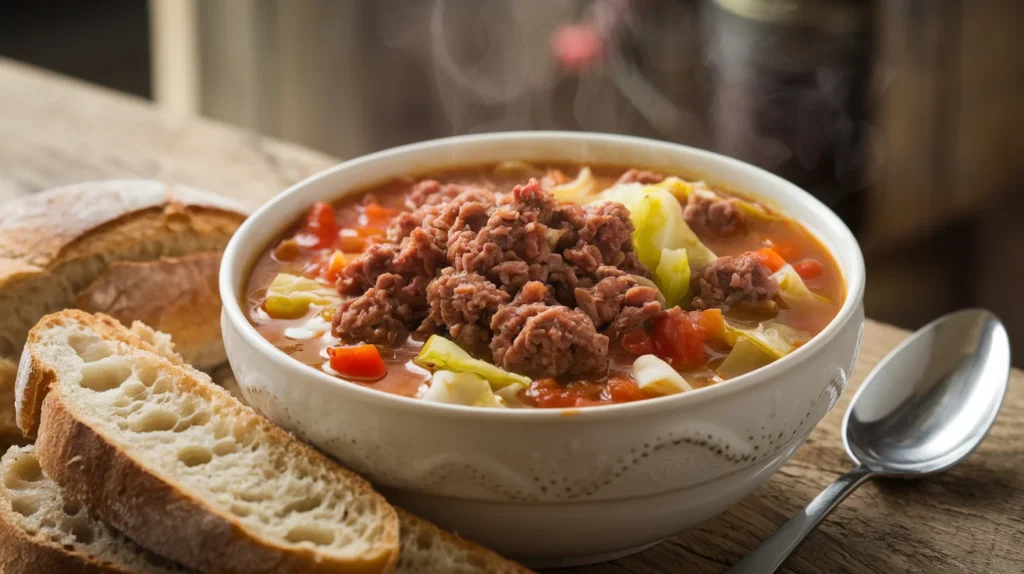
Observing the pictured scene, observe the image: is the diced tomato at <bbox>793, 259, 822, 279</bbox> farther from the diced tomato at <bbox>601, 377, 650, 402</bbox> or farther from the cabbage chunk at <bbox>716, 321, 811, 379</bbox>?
the diced tomato at <bbox>601, 377, 650, 402</bbox>

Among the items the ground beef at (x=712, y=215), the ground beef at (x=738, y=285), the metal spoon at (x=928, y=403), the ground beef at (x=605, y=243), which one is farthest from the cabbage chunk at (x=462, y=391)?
the ground beef at (x=712, y=215)

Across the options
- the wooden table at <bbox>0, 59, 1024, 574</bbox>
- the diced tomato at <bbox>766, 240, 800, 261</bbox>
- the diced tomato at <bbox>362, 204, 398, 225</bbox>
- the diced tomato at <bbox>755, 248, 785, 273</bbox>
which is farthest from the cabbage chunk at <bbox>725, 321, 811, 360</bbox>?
the diced tomato at <bbox>362, 204, 398, 225</bbox>

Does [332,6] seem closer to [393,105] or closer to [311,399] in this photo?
[393,105]

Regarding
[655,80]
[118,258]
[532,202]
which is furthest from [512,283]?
[655,80]

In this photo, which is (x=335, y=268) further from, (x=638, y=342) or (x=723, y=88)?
(x=723, y=88)

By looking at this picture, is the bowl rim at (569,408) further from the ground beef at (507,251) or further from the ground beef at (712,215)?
the ground beef at (507,251)

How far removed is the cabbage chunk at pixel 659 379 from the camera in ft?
8.00

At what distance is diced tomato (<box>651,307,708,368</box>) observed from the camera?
8.53 feet

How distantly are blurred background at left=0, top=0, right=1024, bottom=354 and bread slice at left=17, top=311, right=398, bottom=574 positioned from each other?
4.54 metres

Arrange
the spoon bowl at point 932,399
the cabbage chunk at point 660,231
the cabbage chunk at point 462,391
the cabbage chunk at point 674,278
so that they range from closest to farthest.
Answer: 1. the cabbage chunk at point 462,391
2. the cabbage chunk at point 674,278
3. the cabbage chunk at point 660,231
4. the spoon bowl at point 932,399

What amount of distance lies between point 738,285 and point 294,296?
1.20 meters

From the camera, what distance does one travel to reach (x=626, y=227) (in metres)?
2.85

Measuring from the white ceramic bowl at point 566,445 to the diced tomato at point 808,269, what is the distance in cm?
24

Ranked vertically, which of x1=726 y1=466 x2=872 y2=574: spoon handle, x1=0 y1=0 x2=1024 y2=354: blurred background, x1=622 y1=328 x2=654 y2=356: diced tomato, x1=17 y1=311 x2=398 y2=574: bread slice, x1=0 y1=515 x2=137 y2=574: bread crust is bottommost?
x1=0 y1=0 x2=1024 y2=354: blurred background
